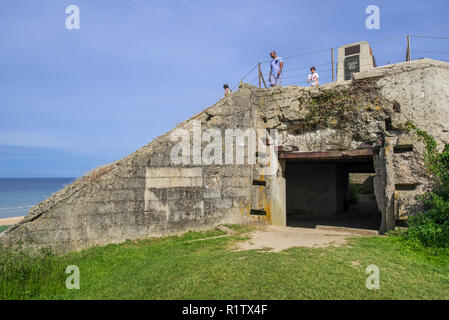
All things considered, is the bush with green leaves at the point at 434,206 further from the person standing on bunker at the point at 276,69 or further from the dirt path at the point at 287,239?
the person standing on bunker at the point at 276,69

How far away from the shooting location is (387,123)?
314 inches

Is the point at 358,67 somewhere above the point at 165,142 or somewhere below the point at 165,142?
above

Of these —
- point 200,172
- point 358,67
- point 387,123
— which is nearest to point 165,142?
point 200,172

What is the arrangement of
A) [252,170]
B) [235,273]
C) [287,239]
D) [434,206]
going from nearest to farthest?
[235,273]
[434,206]
[287,239]
[252,170]

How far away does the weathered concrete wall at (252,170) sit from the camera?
6.66 meters

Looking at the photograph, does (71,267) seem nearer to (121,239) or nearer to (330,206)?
(121,239)

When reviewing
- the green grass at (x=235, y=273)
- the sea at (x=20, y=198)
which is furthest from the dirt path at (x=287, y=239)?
the sea at (x=20, y=198)

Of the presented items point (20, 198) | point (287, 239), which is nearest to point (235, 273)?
point (287, 239)

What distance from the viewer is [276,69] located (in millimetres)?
10008

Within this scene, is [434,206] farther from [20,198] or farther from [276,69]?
[20,198]

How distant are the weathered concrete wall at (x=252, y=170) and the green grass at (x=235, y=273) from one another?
818 mm

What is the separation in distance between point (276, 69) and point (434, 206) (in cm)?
591

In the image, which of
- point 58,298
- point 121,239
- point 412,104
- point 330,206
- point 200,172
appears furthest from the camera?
point 330,206

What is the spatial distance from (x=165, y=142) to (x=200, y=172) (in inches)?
49.1
